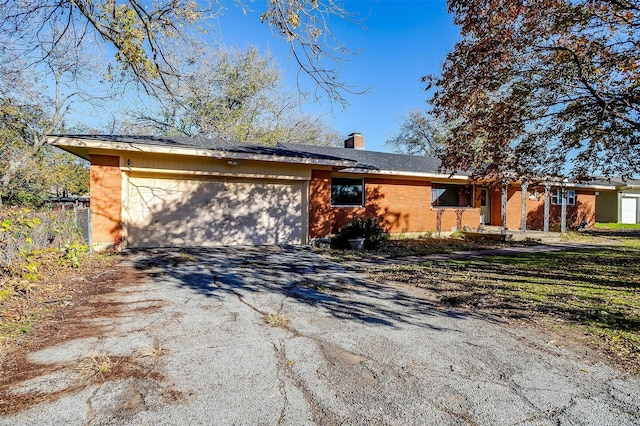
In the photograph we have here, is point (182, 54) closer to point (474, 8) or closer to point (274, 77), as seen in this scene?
point (474, 8)

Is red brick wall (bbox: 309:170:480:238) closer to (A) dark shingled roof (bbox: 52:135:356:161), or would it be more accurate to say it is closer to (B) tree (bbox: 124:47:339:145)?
(A) dark shingled roof (bbox: 52:135:356:161)

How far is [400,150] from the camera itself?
3325 cm

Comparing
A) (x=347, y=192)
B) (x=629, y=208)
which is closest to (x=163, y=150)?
(x=347, y=192)

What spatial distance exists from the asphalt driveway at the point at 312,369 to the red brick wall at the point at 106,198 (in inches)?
191

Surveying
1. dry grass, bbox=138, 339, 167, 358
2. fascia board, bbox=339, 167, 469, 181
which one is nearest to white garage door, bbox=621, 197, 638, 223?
fascia board, bbox=339, 167, 469, 181

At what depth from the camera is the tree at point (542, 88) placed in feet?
20.3

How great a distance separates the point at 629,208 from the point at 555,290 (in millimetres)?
28132

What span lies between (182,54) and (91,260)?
5.00 metres

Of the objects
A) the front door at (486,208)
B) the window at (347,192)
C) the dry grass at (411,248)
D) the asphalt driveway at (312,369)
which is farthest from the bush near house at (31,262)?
the front door at (486,208)

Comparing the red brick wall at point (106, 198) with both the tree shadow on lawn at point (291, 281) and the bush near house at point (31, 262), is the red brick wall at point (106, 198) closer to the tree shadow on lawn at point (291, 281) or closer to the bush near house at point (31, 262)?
the tree shadow on lawn at point (291, 281)

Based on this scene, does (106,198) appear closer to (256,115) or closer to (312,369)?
(312,369)

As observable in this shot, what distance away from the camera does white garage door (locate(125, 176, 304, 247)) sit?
10.0m

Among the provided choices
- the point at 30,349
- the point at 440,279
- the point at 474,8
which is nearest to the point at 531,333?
the point at 440,279

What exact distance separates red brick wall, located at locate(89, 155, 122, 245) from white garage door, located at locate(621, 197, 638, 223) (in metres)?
32.9
